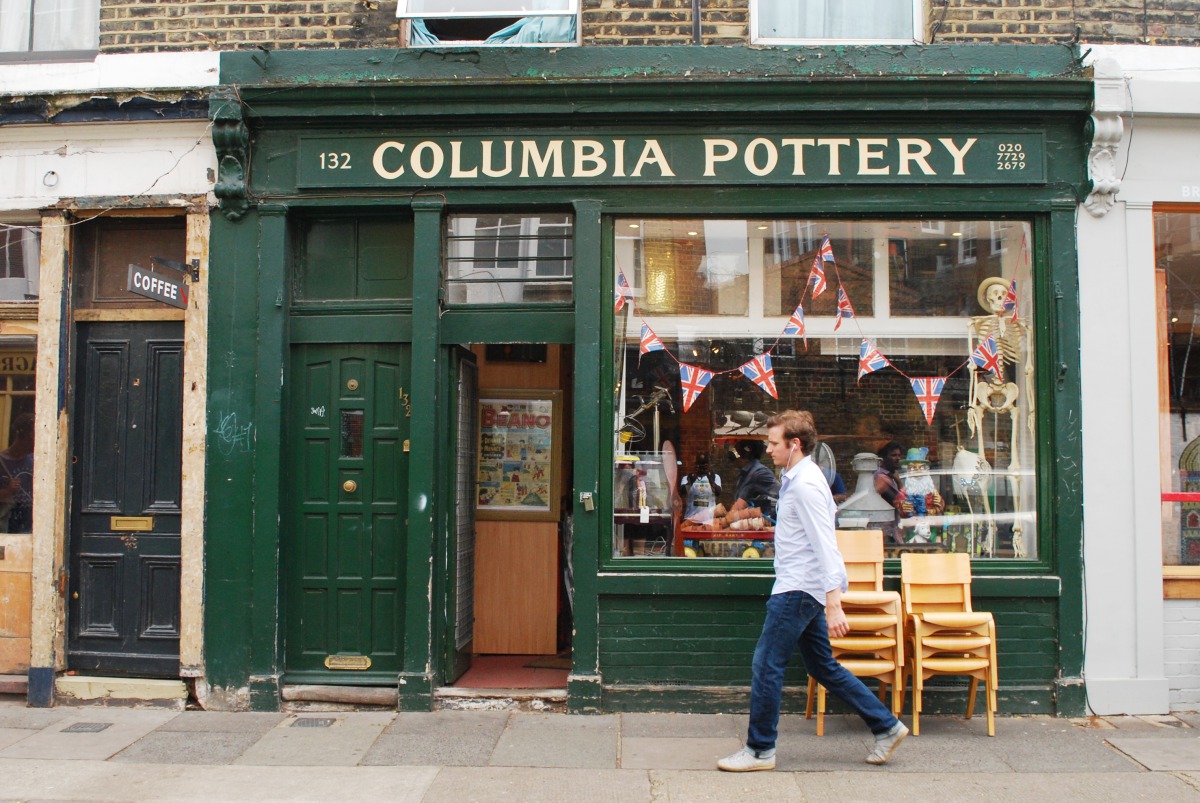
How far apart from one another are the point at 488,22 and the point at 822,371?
3572 millimetres

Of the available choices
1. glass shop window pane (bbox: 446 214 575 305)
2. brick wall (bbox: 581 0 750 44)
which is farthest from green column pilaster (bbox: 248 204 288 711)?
brick wall (bbox: 581 0 750 44)

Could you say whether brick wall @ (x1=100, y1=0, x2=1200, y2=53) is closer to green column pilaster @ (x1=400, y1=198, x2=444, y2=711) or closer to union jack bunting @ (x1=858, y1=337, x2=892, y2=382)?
green column pilaster @ (x1=400, y1=198, x2=444, y2=711)

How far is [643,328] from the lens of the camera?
6.93m

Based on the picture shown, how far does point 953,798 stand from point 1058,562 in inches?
Answer: 85.9

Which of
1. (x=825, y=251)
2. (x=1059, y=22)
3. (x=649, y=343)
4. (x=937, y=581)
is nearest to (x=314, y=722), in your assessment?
(x=649, y=343)

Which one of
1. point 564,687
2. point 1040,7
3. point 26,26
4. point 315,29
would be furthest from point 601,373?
point 26,26

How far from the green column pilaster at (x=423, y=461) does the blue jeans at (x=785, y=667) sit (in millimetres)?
2373

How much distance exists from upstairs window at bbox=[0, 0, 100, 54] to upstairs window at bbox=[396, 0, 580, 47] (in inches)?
95.8

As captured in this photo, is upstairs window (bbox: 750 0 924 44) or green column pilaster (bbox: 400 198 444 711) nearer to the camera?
green column pilaster (bbox: 400 198 444 711)

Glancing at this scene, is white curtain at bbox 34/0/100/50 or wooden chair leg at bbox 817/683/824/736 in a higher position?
white curtain at bbox 34/0/100/50

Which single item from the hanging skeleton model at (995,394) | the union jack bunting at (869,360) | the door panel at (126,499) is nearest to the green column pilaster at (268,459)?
the door panel at (126,499)

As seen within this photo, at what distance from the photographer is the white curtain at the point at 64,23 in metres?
7.34

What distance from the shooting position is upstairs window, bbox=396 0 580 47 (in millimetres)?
7016

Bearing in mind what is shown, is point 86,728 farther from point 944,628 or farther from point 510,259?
point 944,628
